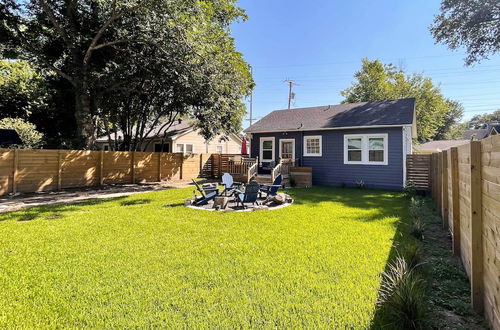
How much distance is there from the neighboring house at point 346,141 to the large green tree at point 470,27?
16.1 ft

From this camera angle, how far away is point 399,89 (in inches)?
1242

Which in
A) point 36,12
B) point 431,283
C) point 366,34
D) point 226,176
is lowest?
point 431,283

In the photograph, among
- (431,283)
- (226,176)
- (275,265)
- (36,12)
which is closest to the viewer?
(431,283)

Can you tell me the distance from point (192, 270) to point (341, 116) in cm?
1387

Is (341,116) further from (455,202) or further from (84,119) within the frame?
(84,119)

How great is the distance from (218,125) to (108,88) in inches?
234

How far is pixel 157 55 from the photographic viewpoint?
40.5 ft

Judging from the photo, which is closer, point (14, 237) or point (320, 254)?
point (320, 254)

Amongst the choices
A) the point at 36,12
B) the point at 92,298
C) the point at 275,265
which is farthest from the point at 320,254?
the point at 36,12

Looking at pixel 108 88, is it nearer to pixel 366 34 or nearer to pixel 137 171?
pixel 137 171

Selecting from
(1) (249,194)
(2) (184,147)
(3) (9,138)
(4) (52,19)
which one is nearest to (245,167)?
(1) (249,194)

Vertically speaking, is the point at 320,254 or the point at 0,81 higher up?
the point at 0,81

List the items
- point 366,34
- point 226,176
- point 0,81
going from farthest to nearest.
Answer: point 366,34 < point 0,81 < point 226,176

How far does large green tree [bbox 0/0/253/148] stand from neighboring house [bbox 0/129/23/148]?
5.62m
